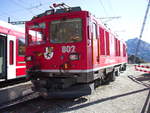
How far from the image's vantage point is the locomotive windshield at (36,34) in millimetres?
5949

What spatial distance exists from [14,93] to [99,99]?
3491 millimetres

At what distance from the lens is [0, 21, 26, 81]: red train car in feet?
26.6

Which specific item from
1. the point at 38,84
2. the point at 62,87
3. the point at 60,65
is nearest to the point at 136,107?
the point at 62,87

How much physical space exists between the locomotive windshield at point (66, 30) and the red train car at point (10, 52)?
3541mm

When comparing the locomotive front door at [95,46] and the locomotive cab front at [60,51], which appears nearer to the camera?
the locomotive cab front at [60,51]

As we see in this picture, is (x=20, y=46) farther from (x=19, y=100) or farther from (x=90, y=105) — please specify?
(x=90, y=105)

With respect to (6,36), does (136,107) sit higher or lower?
lower

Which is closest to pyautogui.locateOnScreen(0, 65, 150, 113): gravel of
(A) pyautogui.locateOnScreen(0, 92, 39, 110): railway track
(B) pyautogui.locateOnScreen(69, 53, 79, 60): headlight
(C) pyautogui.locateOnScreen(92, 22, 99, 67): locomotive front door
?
(A) pyautogui.locateOnScreen(0, 92, 39, 110): railway track

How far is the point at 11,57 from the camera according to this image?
27.4 ft

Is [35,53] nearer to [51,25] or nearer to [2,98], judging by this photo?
[51,25]

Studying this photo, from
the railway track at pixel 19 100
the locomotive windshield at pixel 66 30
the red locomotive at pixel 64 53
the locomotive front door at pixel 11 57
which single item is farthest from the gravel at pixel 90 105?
the locomotive front door at pixel 11 57

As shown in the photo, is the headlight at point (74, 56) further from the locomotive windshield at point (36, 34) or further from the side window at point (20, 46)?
the side window at point (20, 46)

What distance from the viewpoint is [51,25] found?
5789 millimetres

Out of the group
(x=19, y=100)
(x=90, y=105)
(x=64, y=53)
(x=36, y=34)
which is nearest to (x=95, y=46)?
(x=64, y=53)
